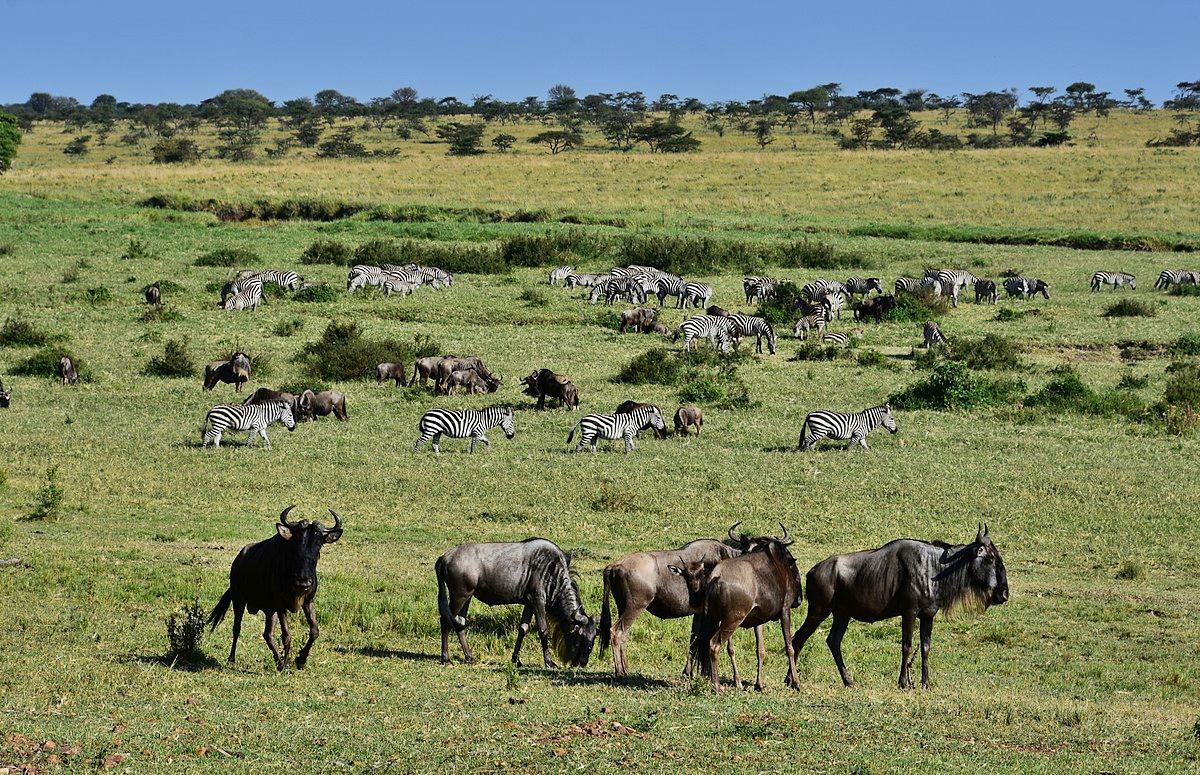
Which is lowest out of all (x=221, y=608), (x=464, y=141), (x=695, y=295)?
(x=221, y=608)

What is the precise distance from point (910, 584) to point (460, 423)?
13.3m

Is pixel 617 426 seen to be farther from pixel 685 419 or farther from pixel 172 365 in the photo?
pixel 172 365

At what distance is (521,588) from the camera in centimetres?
1200

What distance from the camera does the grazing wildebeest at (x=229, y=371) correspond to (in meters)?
28.3

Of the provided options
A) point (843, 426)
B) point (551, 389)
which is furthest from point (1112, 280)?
point (551, 389)

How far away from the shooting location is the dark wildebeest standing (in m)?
10.8

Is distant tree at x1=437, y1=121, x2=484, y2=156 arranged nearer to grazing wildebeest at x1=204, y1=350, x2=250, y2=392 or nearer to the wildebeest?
grazing wildebeest at x1=204, y1=350, x2=250, y2=392

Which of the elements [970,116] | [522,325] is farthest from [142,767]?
[970,116]

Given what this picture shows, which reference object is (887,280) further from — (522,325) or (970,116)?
(970,116)

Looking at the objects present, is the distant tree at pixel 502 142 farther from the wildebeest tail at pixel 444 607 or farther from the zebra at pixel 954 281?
the wildebeest tail at pixel 444 607

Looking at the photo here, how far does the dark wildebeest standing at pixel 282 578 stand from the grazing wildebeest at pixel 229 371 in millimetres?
17318

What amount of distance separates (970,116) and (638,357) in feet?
377

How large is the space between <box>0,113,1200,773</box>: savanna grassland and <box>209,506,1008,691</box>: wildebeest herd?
0.42 meters

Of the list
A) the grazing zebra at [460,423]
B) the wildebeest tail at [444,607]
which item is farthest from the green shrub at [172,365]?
the wildebeest tail at [444,607]
